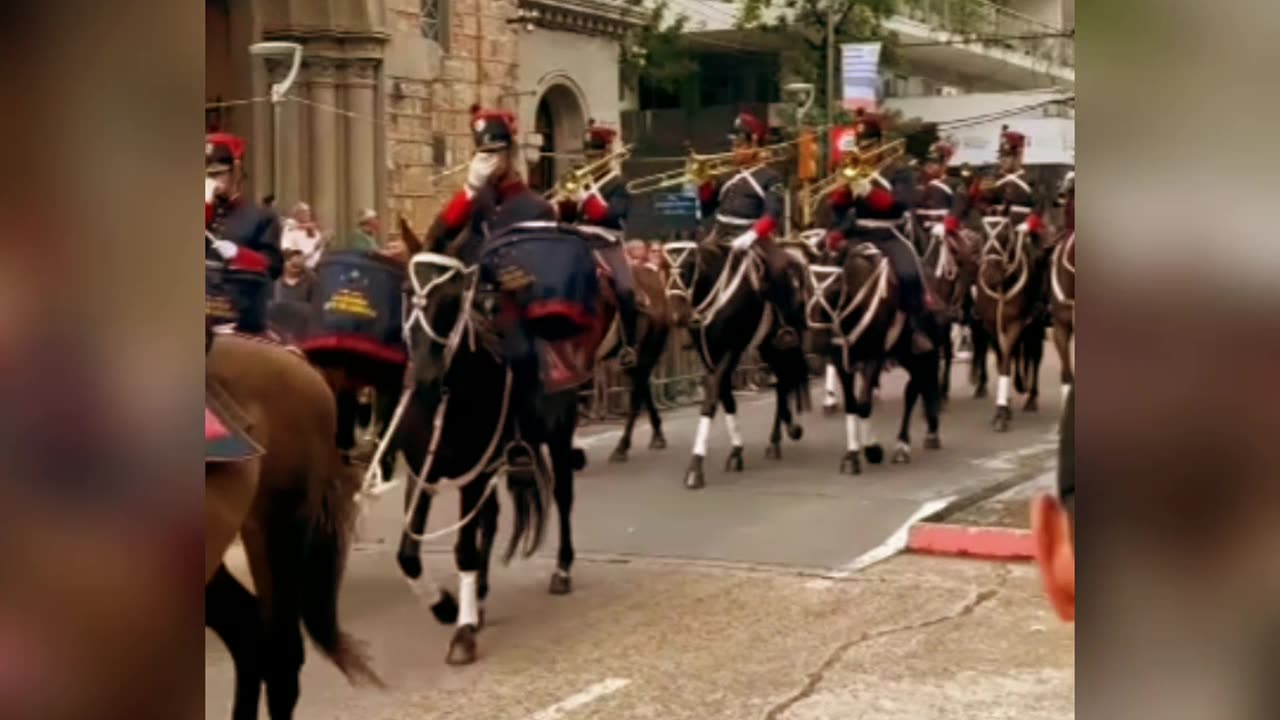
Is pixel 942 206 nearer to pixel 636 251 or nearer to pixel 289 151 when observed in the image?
pixel 636 251

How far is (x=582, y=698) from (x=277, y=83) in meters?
2.50

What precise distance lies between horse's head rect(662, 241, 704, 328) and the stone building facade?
1.87 metres

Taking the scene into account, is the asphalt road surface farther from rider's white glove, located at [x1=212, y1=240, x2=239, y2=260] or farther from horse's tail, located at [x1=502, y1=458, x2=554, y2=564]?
rider's white glove, located at [x1=212, y1=240, x2=239, y2=260]

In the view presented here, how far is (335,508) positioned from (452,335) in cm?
138

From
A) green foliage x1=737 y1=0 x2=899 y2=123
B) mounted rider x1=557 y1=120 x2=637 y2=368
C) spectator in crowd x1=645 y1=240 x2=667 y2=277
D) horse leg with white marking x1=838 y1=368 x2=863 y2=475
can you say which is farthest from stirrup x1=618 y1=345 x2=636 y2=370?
green foliage x1=737 y1=0 x2=899 y2=123

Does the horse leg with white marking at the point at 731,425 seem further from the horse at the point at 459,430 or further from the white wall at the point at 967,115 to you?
the horse at the point at 459,430

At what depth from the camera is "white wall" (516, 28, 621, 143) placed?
8.49 metres

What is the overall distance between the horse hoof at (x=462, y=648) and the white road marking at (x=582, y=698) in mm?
552

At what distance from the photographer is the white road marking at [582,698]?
17.1ft

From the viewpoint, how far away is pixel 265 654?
410 centimetres

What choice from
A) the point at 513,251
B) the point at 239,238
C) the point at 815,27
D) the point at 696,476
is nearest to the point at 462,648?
the point at 513,251

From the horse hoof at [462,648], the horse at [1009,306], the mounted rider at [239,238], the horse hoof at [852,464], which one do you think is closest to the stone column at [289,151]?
the mounted rider at [239,238]
